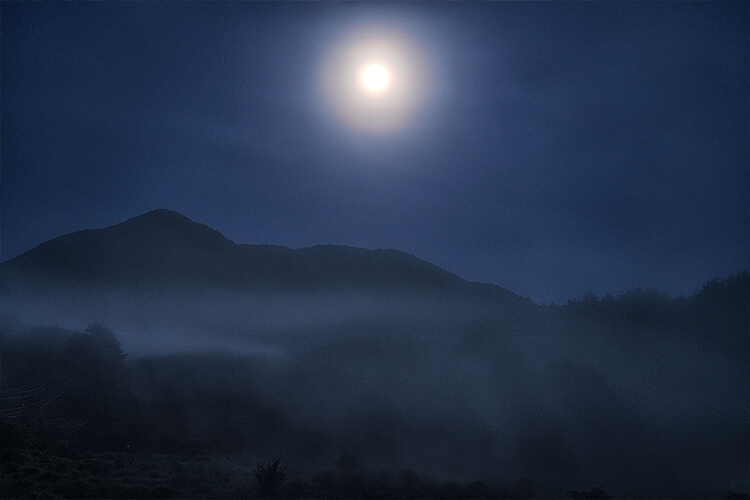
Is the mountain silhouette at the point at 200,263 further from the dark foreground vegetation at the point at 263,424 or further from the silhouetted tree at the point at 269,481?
the silhouetted tree at the point at 269,481

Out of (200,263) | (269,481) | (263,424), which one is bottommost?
(269,481)

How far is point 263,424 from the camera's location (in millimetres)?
30531

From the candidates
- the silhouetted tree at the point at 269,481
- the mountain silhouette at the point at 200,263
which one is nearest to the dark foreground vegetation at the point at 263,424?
the silhouetted tree at the point at 269,481

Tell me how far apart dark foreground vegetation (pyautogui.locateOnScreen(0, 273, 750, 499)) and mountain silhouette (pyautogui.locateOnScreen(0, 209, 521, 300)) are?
46.7ft

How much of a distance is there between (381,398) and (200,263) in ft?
98.1

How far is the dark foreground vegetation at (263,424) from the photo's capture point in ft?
72.1

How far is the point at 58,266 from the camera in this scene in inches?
2012

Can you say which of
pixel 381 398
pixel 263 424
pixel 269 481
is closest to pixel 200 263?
pixel 263 424

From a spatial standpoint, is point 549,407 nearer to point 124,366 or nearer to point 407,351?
point 407,351

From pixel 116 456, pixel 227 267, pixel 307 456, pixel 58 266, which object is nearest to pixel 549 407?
pixel 307 456

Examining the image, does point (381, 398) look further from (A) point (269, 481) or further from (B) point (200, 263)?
(B) point (200, 263)

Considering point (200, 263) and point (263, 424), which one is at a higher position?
point (200, 263)

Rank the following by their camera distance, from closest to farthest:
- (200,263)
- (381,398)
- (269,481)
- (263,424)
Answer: (269,481) → (263,424) → (381,398) → (200,263)

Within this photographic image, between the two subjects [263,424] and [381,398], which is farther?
[381,398]
